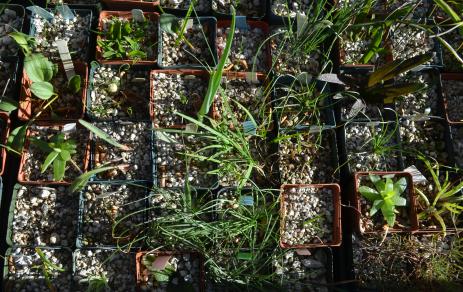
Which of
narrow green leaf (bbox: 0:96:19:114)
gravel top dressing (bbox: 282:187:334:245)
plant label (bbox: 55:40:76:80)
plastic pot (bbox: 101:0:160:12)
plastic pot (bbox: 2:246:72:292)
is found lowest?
plastic pot (bbox: 2:246:72:292)

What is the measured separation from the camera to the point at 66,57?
5.58 ft

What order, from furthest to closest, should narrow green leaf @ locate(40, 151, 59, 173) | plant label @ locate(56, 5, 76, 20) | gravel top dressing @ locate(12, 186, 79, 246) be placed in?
1. plant label @ locate(56, 5, 76, 20)
2. gravel top dressing @ locate(12, 186, 79, 246)
3. narrow green leaf @ locate(40, 151, 59, 173)

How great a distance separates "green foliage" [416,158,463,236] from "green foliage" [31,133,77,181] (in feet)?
4.00

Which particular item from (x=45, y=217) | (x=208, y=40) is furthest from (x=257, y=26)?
(x=45, y=217)

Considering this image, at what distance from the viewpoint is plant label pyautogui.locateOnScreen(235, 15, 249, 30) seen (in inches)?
72.0

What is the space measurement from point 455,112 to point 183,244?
1162 mm

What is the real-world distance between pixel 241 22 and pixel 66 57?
2.14 feet

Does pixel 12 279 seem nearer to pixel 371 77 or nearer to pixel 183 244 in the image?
pixel 183 244

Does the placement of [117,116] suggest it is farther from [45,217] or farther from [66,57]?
[45,217]

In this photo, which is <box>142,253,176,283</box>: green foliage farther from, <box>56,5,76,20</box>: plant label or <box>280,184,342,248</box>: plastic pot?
<box>56,5,76,20</box>: plant label

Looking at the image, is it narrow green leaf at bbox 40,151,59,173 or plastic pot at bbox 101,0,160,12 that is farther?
plastic pot at bbox 101,0,160,12

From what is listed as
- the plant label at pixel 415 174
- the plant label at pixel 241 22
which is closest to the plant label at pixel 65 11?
the plant label at pixel 241 22

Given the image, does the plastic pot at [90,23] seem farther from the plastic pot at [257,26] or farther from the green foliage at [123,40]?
the plastic pot at [257,26]

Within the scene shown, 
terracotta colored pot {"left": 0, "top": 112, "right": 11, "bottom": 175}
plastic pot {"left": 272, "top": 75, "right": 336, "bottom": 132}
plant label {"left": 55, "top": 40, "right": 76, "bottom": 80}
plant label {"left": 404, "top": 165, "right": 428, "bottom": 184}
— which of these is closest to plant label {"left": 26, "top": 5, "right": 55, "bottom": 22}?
plant label {"left": 55, "top": 40, "right": 76, "bottom": 80}
